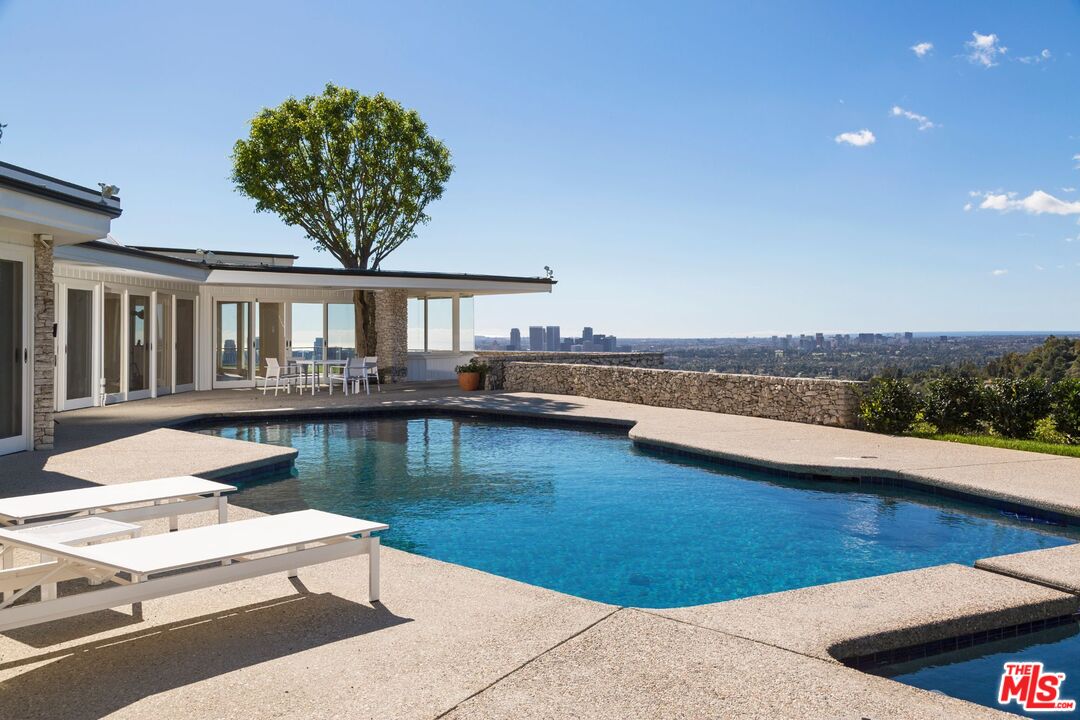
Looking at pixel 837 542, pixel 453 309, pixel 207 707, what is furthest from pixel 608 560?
pixel 453 309

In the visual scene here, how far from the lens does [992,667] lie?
418 centimetres

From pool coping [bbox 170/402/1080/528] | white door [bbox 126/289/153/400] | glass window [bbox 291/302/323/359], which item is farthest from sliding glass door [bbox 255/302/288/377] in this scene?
pool coping [bbox 170/402/1080/528]

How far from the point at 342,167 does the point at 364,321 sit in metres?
7.33

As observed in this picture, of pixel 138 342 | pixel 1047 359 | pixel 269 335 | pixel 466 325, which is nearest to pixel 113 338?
pixel 138 342

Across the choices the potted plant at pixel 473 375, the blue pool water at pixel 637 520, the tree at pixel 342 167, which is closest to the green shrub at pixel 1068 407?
the blue pool water at pixel 637 520

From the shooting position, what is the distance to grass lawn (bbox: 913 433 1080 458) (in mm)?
10096

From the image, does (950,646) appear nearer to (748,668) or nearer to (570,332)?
(748,668)

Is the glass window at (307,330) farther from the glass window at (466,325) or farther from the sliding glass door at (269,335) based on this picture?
the glass window at (466,325)

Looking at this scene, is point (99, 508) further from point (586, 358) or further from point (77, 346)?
point (586, 358)

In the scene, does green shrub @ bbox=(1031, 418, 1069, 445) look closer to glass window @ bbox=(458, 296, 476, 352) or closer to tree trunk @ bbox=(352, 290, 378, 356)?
tree trunk @ bbox=(352, 290, 378, 356)

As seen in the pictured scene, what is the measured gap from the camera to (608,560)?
640cm

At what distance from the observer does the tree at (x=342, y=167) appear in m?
26.6

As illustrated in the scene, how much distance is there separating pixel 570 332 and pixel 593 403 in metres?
16.7

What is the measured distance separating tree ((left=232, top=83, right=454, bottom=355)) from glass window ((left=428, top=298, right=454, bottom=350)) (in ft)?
15.2
